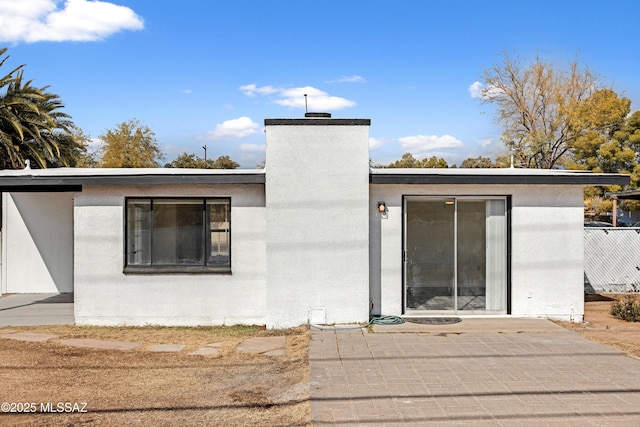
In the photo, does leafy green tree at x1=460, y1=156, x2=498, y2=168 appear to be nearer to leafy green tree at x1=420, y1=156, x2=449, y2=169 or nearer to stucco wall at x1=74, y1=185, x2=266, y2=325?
leafy green tree at x1=420, y1=156, x2=449, y2=169

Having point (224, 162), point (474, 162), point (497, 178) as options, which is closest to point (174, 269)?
point (497, 178)

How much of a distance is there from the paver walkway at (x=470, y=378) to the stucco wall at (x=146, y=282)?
67.1 inches

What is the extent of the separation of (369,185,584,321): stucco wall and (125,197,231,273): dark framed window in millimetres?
2676

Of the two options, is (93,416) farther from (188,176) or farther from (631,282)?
(631,282)

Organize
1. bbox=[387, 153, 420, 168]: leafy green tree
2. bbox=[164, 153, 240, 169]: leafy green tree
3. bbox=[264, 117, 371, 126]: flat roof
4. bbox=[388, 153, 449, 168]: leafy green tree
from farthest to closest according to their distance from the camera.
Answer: bbox=[387, 153, 420, 168]: leafy green tree
bbox=[164, 153, 240, 169]: leafy green tree
bbox=[388, 153, 449, 168]: leafy green tree
bbox=[264, 117, 371, 126]: flat roof

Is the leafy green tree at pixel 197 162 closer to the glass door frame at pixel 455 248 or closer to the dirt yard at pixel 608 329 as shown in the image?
the glass door frame at pixel 455 248

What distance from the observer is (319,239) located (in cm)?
854

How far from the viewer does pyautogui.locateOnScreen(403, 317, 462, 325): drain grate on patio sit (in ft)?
28.0

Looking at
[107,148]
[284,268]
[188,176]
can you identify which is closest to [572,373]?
[284,268]

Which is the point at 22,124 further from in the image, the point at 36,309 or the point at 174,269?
the point at 174,269

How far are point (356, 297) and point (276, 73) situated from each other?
52.7 ft

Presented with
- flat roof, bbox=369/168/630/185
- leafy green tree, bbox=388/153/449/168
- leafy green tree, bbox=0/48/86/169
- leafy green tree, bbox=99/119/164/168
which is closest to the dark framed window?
flat roof, bbox=369/168/630/185

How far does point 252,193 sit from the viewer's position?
8906 mm

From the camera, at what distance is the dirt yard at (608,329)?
7418 mm
